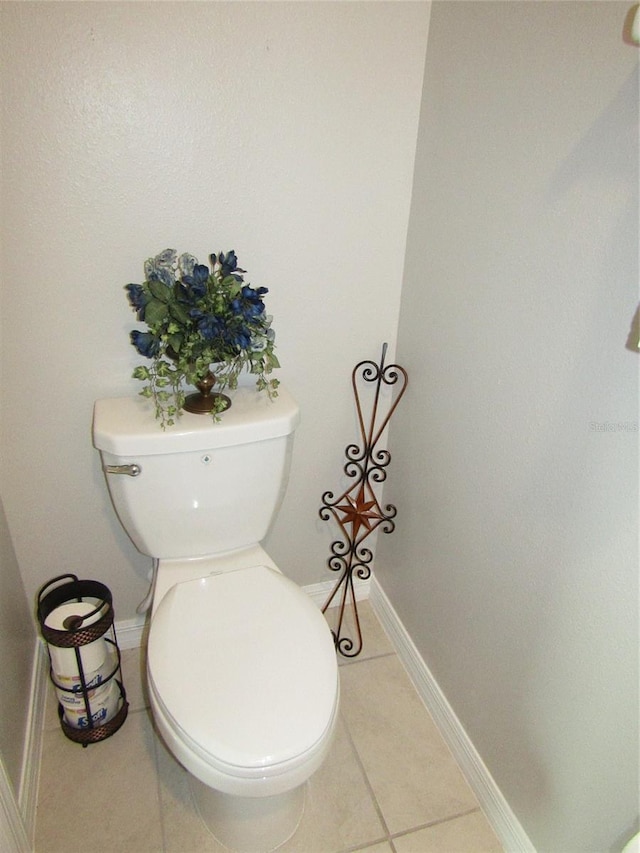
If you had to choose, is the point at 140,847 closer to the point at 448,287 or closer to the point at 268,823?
the point at 268,823

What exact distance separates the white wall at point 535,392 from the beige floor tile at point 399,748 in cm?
14

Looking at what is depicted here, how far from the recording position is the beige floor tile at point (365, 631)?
1.60 metres

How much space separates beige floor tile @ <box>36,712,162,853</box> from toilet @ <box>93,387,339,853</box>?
0.12 meters

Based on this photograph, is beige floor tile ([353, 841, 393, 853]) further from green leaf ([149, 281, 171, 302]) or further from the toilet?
green leaf ([149, 281, 171, 302])

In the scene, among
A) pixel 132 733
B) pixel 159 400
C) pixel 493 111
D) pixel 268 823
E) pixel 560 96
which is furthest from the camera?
pixel 132 733

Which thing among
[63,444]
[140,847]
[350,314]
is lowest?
[140,847]

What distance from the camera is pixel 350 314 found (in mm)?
1363

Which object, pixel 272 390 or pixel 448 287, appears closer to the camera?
pixel 448 287

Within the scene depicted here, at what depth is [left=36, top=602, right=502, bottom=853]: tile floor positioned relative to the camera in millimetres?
1146

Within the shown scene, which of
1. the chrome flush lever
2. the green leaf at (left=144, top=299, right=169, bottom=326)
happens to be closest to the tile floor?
the chrome flush lever

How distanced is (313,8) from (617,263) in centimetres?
83

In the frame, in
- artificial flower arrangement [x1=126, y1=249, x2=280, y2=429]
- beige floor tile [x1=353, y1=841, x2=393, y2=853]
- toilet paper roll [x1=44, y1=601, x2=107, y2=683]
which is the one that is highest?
artificial flower arrangement [x1=126, y1=249, x2=280, y2=429]

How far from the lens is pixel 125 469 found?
1114mm

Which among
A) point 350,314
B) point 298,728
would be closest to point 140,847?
point 298,728
